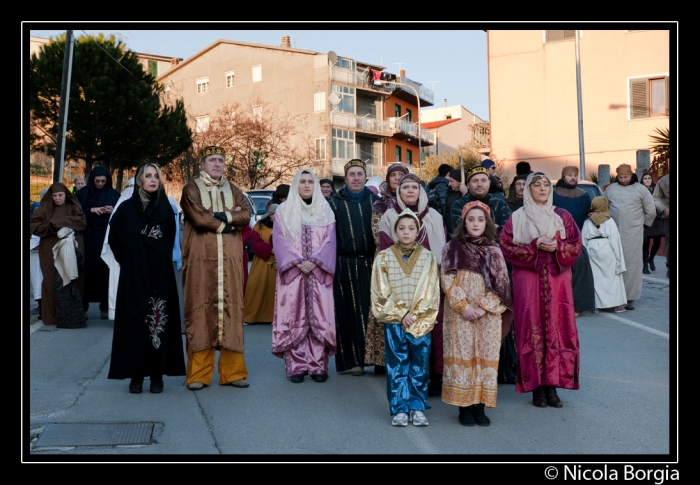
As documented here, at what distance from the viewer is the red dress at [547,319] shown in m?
6.12

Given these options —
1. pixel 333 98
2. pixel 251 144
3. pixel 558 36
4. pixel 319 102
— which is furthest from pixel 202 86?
pixel 558 36

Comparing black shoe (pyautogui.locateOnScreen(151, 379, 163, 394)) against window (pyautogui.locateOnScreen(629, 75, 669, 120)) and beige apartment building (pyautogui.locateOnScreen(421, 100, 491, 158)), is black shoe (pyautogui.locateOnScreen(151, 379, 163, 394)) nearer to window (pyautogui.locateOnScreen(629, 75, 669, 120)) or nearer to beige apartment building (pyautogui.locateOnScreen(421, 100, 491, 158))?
window (pyautogui.locateOnScreen(629, 75, 669, 120))

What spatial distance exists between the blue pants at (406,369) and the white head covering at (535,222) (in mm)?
1243

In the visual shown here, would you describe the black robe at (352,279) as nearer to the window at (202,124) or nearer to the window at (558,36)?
the window at (558,36)

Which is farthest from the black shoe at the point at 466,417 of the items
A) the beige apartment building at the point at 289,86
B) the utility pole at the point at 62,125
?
the beige apartment building at the point at 289,86

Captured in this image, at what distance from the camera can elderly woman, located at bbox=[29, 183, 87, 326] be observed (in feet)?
33.3

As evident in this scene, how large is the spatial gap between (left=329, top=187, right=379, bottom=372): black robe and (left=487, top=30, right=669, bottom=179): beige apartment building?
883 inches

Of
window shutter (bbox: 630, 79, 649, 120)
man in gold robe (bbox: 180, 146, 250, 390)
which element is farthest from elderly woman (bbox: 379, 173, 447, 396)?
window shutter (bbox: 630, 79, 649, 120)

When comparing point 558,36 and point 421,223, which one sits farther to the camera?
point 558,36

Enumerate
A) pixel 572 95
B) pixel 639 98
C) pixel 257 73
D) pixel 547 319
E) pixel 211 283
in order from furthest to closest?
pixel 257 73, pixel 572 95, pixel 639 98, pixel 211 283, pixel 547 319

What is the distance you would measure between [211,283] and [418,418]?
2.33 m

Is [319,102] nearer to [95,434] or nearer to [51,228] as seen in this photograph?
[51,228]

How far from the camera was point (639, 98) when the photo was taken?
27984mm

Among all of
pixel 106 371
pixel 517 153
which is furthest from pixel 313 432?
pixel 517 153
